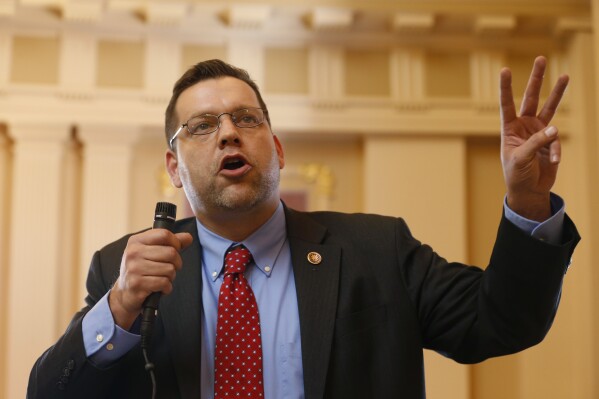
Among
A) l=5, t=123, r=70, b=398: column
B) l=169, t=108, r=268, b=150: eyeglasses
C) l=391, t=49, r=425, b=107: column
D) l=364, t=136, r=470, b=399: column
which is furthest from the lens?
l=391, t=49, r=425, b=107: column

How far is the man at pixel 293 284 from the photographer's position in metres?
1.62

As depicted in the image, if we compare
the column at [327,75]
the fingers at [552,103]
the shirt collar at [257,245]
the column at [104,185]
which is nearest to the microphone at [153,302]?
the shirt collar at [257,245]

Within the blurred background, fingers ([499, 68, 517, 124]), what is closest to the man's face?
fingers ([499, 68, 517, 124])

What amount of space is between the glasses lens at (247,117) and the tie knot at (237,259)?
0.34 m

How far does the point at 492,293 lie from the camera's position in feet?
5.52

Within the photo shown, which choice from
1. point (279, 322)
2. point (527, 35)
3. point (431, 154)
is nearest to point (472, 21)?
point (527, 35)

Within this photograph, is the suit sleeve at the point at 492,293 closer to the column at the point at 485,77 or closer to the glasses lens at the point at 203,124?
the glasses lens at the point at 203,124

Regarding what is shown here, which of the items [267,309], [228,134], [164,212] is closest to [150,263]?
[164,212]

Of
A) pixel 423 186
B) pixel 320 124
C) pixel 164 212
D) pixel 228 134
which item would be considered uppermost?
pixel 320 124

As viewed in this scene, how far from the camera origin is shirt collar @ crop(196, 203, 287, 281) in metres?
2.01

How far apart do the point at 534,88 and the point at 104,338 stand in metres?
1.09

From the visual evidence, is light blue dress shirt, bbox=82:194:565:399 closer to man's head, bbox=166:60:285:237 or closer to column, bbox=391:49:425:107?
man's head, bbox=166:60:285:237

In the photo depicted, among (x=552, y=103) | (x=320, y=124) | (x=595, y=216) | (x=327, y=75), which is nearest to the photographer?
(x=552, y=103)

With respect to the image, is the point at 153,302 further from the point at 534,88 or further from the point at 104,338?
the point at 534,88
